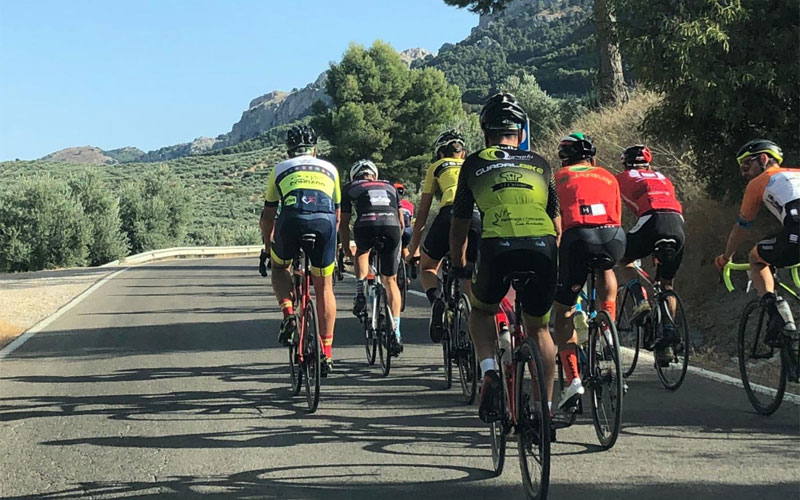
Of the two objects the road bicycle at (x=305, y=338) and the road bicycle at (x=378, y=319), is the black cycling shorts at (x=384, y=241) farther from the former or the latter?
the road bicycle at (x=305, y=338)

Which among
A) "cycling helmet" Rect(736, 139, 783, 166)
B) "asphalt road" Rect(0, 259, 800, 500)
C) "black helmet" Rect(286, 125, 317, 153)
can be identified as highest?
"black helmet" Rect(286, 125, 317, 153)

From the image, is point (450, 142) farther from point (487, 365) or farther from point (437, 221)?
point (487, 365)

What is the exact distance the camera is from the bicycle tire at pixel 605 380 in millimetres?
5555

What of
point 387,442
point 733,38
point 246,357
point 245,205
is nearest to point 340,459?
point 387,442

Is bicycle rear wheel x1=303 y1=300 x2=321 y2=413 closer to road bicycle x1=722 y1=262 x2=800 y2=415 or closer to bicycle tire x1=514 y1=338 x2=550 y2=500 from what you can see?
bicycle tire x1=514 y1=338 x2=550 y2=500

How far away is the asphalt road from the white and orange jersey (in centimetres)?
→ 159

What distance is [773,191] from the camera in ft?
20.8

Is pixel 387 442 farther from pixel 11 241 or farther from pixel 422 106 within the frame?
pixel 11 241

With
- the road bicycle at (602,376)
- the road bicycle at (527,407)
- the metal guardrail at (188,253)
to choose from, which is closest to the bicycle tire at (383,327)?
the road bicycle at (602,376)

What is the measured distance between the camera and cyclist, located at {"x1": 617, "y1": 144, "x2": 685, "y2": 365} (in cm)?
733

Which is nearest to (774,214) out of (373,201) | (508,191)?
(508,191)

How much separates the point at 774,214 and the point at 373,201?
385 cm

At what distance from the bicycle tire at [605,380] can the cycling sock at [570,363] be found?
0.70ft

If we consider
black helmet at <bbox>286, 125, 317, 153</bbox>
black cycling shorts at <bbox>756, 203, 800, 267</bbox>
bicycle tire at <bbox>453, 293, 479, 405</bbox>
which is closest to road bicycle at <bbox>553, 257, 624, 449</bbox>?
bicycle tire at <bbox>453, 293, 479, 405</bbox>
